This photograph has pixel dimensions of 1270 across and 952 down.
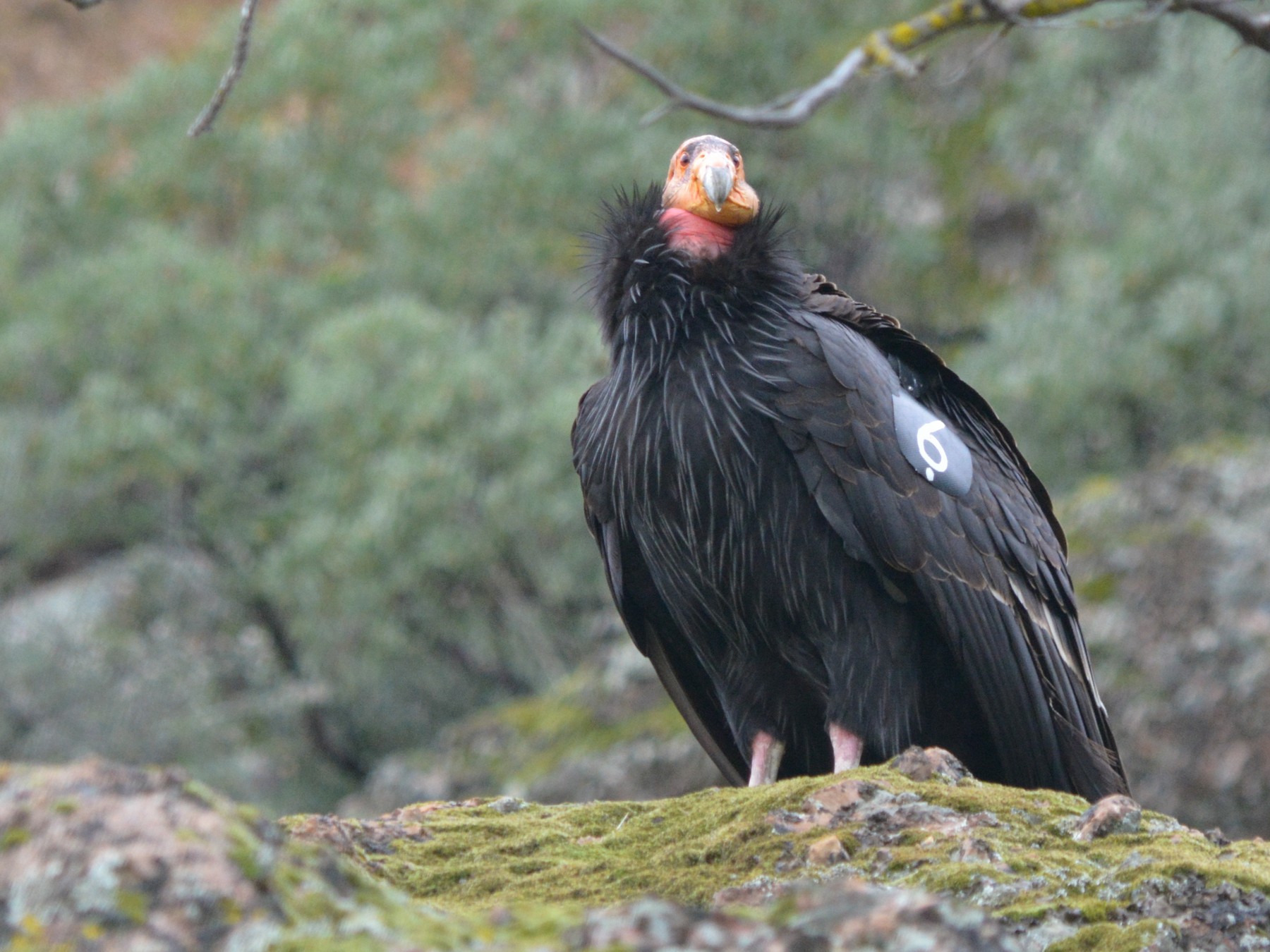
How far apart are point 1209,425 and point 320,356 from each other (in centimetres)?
822

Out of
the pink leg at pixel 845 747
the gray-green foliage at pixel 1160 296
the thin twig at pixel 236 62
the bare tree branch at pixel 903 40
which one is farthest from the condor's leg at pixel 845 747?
the gray-green foliage at pixel 1160 296

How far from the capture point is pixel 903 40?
6125 mm

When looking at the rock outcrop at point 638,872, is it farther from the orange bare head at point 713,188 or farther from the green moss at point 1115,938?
the orange bare head at point 713,188

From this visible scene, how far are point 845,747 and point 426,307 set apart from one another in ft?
41.1

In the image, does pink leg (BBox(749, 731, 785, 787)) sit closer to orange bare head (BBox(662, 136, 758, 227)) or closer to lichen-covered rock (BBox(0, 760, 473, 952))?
orange bare head (BBox(662, 136, 758, 227))

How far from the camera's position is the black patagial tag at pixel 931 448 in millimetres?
5043

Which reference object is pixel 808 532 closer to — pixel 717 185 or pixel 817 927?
pixel 717 185

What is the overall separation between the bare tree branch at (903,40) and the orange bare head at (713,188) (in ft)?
0.53

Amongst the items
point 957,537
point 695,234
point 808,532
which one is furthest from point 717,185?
point 957,537

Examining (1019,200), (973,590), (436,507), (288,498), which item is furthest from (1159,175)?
(973,590)

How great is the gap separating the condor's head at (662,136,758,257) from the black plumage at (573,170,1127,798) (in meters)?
0.05

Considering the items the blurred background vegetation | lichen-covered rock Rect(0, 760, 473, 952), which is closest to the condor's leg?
lichen-covered rock Rect(0, 760, 473, 952)

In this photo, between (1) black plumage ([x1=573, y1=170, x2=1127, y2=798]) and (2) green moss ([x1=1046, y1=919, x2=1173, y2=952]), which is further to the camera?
(1) black plumage ([x1=573, y1=170, x2=1127, y2=798])

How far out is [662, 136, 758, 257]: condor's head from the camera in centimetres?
533
